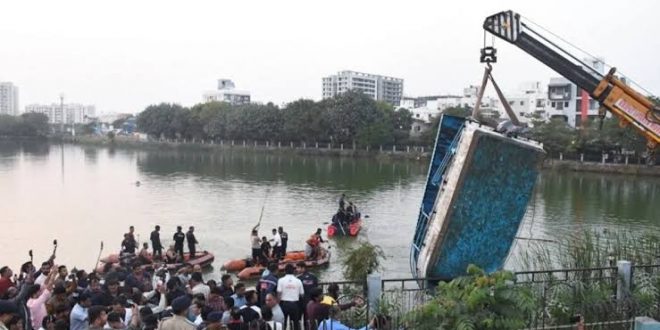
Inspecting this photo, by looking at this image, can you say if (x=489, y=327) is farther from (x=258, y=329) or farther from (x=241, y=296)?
(x=241, y=296)

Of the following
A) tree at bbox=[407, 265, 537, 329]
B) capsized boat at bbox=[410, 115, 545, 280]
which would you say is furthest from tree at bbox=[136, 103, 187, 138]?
tree at bbox=[407, 265, 537, 329]

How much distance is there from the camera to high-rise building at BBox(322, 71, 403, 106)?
15850cm

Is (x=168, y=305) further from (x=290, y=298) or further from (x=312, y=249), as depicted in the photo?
(x=312, y=249)

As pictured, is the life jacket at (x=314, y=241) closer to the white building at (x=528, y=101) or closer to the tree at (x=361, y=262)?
the tree at (x=361, y=262)

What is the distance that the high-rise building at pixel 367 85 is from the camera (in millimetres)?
158500

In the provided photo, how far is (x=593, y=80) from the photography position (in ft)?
52.7

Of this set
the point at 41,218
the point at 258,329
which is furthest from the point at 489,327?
the point at 41,218

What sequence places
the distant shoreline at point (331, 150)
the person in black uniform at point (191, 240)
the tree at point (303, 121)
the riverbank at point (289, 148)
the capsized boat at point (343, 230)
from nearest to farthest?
the person in black uniform at point (191, 240)
the capsized boat at point (343, 230)
the distant shoreline at point (331, 150)
the riverbank at point (289, 148)
the tree at point (303, 121)

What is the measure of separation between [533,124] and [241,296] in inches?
2222

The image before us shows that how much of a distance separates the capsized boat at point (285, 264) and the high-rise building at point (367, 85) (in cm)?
13591

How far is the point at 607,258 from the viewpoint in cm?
1302

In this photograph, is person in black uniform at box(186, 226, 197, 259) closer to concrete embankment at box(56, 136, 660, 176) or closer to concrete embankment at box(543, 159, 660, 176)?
concrete embankment at box(56, 136, 660, 176)

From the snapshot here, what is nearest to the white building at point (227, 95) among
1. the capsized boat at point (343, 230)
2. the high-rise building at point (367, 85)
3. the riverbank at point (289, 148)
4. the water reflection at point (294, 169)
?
the high-rise building at point (367, 85)

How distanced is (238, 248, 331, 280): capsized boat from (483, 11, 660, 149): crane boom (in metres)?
8.09
